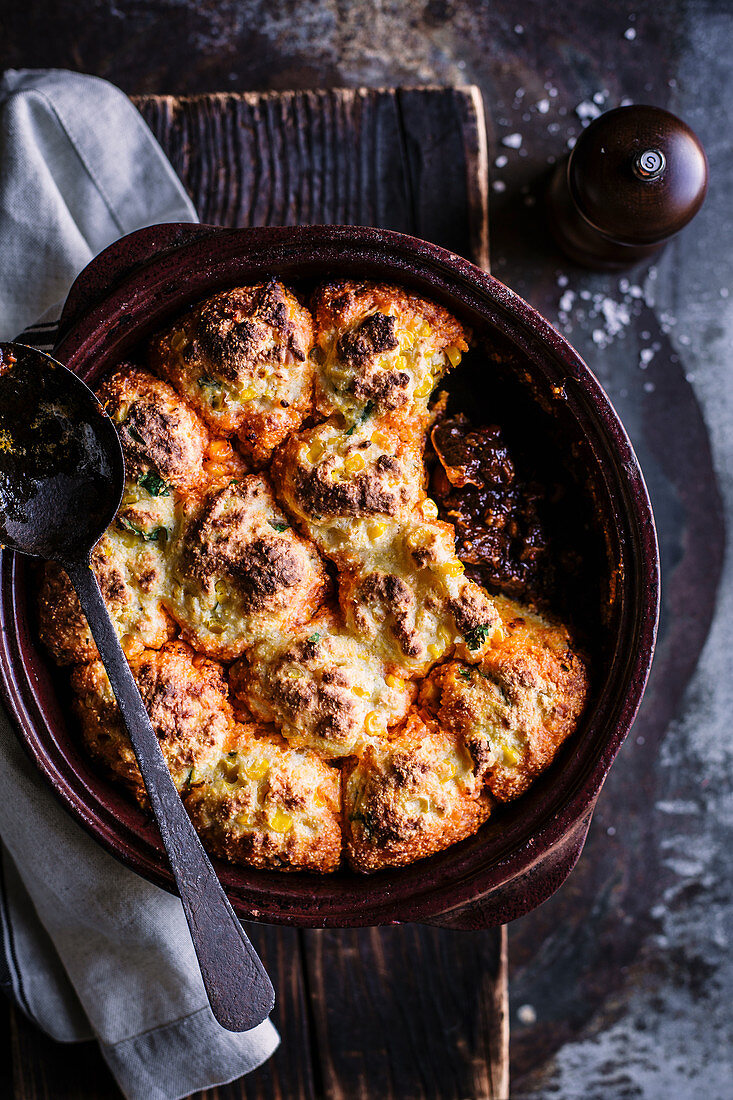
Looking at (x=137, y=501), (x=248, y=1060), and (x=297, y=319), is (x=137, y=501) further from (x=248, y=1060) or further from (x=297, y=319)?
(x=248, y=1060)

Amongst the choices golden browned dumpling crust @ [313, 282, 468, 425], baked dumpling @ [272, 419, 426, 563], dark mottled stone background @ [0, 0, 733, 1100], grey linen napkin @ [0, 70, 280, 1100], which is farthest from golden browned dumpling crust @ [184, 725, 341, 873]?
dark mottled stone background @ [0, 0, 733, 1100]

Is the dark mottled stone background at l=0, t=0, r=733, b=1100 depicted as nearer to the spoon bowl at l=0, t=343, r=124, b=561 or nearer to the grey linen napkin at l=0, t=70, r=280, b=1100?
the grey linen napkin at l=0, t=70, r=280, b=1100

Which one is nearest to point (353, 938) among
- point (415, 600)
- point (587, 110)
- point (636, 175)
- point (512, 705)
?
point (512, 705)

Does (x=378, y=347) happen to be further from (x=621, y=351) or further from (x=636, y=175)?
(x=621, y=351)

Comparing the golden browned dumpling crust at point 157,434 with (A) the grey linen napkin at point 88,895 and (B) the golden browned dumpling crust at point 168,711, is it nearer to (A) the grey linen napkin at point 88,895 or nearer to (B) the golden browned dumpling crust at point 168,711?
(B) the golden browned dumpling crust at point 168,711

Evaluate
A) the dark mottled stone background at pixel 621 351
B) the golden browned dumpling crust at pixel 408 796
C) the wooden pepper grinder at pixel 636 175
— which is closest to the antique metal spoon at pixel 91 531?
the golden browned dumpling crust at pixel 408 796

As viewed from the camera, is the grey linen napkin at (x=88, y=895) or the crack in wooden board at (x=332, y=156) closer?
the grey linen napkin at (x=88, y=895)
